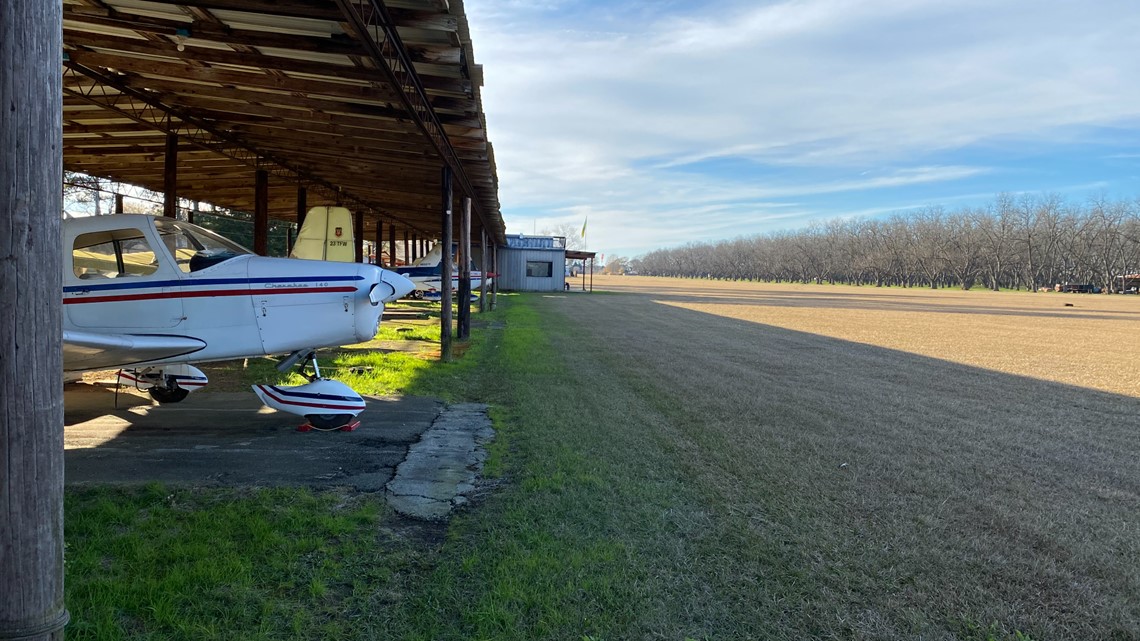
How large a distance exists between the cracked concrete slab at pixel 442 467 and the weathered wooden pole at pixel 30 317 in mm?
2443

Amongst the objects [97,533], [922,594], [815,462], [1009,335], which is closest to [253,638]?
[97,533]

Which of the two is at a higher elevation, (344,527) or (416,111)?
(416,111)

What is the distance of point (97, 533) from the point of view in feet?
11.8

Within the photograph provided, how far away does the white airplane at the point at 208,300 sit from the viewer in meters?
5.75

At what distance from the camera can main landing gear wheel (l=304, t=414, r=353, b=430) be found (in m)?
6.24

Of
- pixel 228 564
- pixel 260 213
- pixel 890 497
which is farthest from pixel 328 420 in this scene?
pixel 260 213

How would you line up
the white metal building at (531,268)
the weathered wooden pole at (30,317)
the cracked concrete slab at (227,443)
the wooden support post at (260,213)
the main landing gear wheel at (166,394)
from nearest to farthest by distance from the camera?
the weathered wooden pole at (30,317) → the cracked concrete slab at (227,443) → the main landing gear wheel at (166,394) → the wooden support post at (260,213) → the white metal building at (531,268)

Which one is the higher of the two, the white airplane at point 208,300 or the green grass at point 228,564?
the white airplane at point 208,300

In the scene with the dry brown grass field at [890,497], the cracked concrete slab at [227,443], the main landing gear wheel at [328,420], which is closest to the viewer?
the dry brown grass field at [890,497]

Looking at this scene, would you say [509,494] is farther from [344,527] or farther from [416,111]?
[416,111]

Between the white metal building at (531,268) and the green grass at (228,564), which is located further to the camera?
the white metal building at (531,268)

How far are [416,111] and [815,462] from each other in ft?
19.0

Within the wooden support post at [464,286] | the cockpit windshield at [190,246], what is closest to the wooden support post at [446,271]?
the wooden support post at [464,286]

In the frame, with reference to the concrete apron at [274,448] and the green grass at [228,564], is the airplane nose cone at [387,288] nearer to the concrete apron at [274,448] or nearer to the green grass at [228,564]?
the concrete apron at [274,448]
